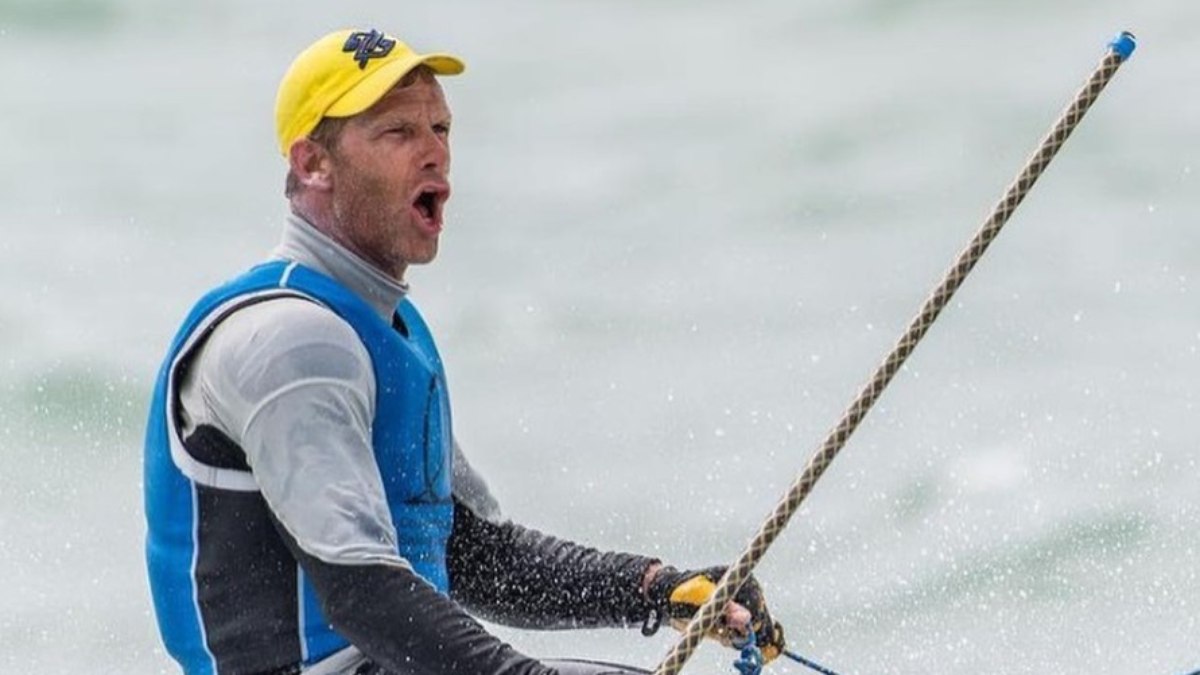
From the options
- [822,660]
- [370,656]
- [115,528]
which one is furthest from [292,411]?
[115,528]

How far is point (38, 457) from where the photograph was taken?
67.6ft

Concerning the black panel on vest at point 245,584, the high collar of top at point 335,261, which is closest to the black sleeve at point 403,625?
the black panel on vest at point 245,584

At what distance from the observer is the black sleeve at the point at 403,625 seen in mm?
6934

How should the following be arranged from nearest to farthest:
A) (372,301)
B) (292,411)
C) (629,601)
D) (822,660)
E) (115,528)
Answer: (292,411)
(372,301)
(629,601)
(822,660)
(115,528)

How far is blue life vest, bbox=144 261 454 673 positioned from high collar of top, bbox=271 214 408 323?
6 centimetres

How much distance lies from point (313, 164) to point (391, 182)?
0.72 feet

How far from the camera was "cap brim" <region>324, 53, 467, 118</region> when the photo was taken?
7.46 meters

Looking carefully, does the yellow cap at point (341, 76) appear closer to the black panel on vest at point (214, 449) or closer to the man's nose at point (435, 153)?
the man's nose at point (435, 153)

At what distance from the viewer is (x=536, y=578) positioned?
27.6 feet

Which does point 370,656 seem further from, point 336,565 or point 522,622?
point 522,622

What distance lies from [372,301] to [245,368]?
61 cm

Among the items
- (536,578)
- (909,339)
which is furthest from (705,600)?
(909,339)

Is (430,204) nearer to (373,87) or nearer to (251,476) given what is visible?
(373,87)

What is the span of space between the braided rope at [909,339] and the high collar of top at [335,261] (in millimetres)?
1075
